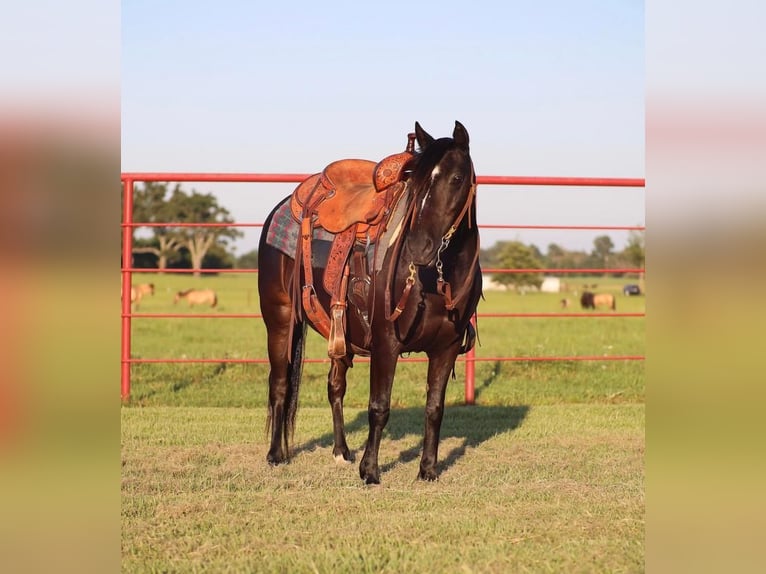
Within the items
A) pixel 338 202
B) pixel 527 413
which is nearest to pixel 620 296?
pixel 527 413

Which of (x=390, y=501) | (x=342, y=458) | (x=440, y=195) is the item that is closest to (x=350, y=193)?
(x=440, y=195)

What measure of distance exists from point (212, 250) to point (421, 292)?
56.9 meters

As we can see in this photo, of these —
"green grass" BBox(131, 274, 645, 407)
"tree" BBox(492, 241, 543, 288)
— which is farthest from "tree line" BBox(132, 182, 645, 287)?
"green grass" BBox(131, 274, 645, 407)

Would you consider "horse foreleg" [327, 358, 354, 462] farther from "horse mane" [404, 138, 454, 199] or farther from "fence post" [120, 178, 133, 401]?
"fence post" [120, 178, 133, 401]

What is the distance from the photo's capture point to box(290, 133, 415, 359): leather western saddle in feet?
14.2

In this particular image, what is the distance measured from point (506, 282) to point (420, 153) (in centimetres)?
4692

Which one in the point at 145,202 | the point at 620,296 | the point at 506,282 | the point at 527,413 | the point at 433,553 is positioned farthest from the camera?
the point at 145,202

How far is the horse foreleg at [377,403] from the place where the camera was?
166 inches

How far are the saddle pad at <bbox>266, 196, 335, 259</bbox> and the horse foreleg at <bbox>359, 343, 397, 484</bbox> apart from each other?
0.93 meters

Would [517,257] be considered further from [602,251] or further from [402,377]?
[402,377]
